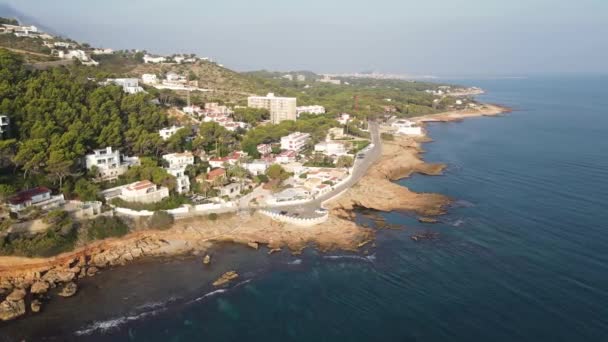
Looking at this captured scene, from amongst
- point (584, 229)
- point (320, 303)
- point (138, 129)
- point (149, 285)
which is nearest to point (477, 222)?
point (584, 229)

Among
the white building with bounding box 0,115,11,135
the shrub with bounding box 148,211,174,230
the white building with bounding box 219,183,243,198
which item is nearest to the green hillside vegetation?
the white building with bounding box 0,115,11,135

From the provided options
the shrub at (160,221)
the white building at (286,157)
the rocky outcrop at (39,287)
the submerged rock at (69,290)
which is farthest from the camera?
the white building at (286,157)

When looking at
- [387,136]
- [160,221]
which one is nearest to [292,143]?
[387,136]

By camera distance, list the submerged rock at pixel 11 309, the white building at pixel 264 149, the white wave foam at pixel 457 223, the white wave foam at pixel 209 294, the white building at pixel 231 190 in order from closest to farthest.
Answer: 1. the submerged rock at pixel 11 309
2. the white wave foam at pixel 209 294
3. the white wave foam at pixel 457 223
4. the white building at pixel 231 190
5. the white building at pixel 264 149

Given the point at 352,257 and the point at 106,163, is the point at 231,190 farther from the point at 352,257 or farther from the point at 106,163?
the point at 352,257

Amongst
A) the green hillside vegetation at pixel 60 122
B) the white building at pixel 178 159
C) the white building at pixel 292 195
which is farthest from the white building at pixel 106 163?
the white building at pixel 292 195

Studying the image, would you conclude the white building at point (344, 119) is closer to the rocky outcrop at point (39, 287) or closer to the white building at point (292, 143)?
the white building at point (292, 143)
